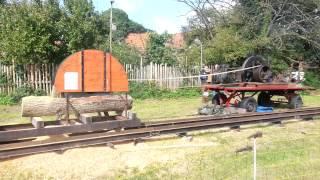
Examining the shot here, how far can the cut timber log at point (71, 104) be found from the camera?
9.47 meters

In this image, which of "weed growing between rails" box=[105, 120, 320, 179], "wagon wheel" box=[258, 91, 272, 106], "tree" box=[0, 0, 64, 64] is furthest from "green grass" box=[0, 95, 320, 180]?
"tree" box=[0, 0, 64, 64]

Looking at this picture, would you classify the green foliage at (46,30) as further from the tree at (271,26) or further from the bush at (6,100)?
the tree at (271,26)

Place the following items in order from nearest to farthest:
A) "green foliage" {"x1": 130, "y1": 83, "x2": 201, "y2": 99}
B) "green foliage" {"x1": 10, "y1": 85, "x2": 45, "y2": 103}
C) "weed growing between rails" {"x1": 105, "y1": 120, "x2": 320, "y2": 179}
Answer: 1. "weed growing between rails" {"x1": 105, "y1": 120, "x2": 320, "y2": 179}
2. "green foliage" {"x1": 10, "y1": 85, "x2": 45, "y2": 103}
3. "green foliage" {"x1": 130, "y1": 83, "x2": 201, "y2": 99}

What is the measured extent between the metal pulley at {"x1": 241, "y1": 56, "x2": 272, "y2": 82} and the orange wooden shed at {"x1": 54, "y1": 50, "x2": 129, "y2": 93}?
6.61 meters

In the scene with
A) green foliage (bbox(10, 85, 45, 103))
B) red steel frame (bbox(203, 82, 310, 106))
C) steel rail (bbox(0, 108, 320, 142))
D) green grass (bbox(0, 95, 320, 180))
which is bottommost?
green grass (bbox(0, 95, 320, 180))

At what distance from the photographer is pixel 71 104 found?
391 inches

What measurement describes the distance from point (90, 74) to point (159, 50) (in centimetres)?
1661

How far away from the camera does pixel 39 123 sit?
9.19m

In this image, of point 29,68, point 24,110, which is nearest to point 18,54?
point 29,68

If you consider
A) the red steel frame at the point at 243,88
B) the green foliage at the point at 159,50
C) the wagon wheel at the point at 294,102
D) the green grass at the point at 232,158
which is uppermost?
the green foliage at the point at 159,50

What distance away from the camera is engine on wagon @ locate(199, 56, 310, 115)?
14.5m

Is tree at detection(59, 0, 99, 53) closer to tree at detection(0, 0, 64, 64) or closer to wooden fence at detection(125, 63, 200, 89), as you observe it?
tree at detection(0, 0, 64, 64)

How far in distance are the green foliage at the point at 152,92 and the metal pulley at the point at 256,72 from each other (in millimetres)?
5911

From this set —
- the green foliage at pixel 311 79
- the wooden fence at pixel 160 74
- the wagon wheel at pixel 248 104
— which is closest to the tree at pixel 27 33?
the wooden fence at pixel 160 74
